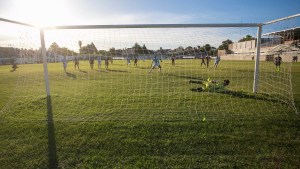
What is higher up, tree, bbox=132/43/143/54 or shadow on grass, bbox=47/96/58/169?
tree, bbox=132/43/143/54

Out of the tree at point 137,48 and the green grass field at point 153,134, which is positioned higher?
the tree at point 137,48

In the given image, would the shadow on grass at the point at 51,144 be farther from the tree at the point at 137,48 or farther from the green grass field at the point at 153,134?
the tree at the point at 137,48

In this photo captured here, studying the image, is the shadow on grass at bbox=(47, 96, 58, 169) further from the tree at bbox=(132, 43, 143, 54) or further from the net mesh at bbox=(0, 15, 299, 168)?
the tree at bbox=(132, 43, 143, 54)

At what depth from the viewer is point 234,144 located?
382cm

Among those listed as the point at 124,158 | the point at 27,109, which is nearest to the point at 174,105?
the point at 124,158

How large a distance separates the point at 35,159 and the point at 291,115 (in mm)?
5994

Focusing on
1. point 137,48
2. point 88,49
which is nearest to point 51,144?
point 137,48

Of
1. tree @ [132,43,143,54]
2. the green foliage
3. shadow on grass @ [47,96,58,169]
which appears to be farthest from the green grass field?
the green foliage

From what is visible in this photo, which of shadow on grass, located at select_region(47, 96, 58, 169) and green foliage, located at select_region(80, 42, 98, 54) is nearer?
shadow on grass, located at select_region(47, 96, 58, 169)

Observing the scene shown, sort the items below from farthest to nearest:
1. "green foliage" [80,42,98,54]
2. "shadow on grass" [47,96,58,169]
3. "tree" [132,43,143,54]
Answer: "green foliage" [80,42,98,54]
"tree" [132,43,143,54]
"shadow on grass" [47,96,58,169]

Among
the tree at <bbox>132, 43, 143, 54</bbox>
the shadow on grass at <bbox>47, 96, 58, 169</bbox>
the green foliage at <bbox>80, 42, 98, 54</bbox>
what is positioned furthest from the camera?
the green foliage at <bbox>80, 42, 98, 54</bbox>

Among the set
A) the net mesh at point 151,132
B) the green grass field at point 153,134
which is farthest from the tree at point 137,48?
the green grass field at point 153,134

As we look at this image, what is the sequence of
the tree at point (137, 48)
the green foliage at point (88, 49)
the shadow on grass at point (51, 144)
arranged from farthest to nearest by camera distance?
the green foliage at point (88, 49)
the tree at point (137, 48)
the shadow on grass at point (51, 144)

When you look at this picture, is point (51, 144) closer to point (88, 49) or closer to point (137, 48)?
point (137, 48)
